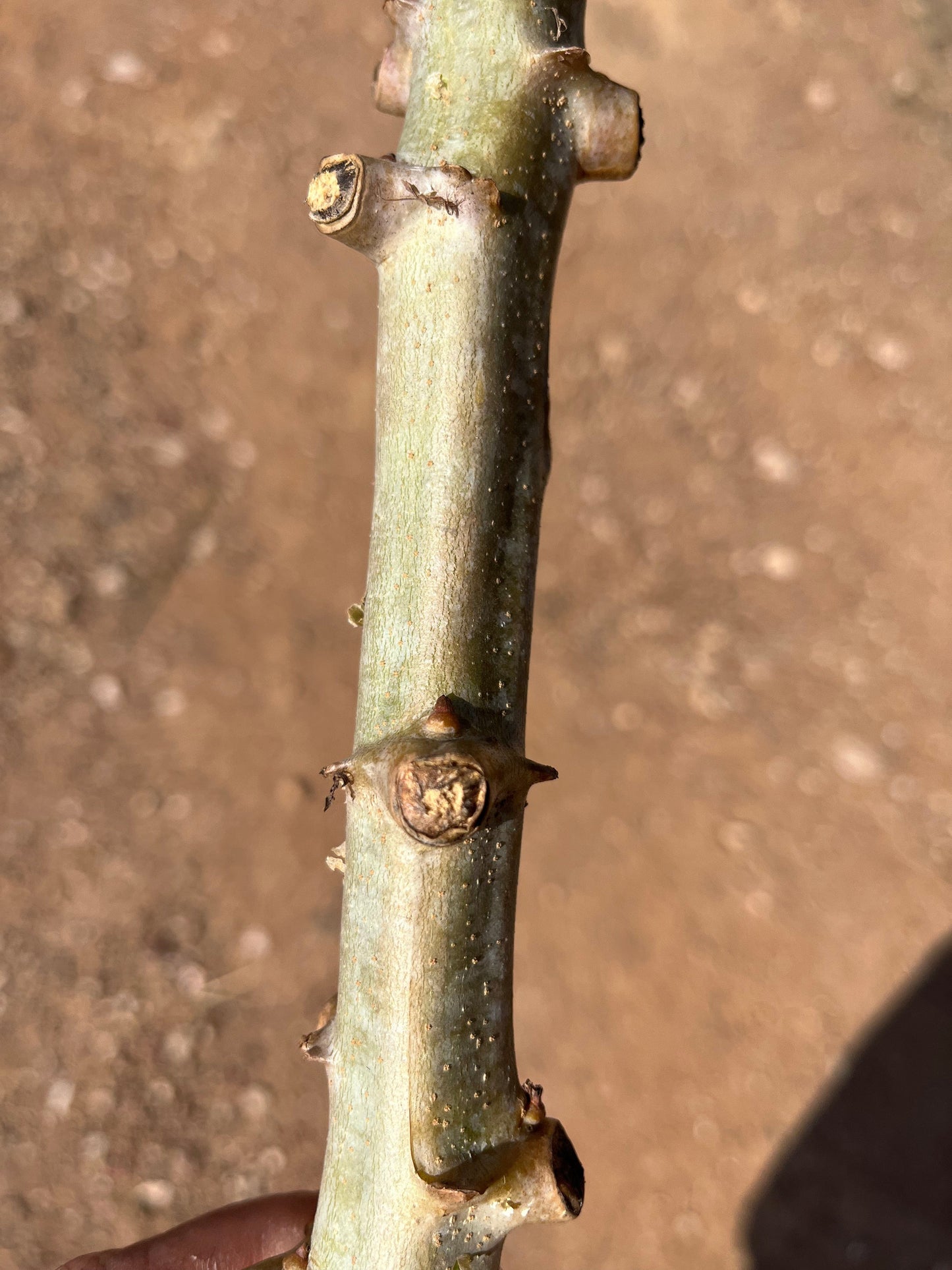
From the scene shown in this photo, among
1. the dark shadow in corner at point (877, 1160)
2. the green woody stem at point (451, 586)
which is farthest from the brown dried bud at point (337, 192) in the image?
the dark shadow in corner at point (877, 1160)

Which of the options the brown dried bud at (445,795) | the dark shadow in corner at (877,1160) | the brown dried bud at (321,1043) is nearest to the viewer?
the brown dried bud at (445,795)

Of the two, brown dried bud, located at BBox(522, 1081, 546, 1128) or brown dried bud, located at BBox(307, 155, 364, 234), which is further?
brown dried bud, located at BBox(522, 1081, 546, 1128)

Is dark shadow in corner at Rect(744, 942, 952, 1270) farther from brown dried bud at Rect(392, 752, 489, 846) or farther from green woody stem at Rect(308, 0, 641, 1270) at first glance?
brown dried bud at Rect(392, 752, 489, 846)

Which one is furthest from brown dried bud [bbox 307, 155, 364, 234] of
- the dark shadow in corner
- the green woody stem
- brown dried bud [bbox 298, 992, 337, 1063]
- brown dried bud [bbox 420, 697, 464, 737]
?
the dark shadow in corner

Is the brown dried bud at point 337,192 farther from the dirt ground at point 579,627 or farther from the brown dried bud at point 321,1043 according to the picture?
the dirt ground at point 579,627

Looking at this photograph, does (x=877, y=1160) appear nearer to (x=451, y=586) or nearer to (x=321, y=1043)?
(x=321, y=1043)

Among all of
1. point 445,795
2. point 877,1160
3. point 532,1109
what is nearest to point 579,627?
point 877,1160

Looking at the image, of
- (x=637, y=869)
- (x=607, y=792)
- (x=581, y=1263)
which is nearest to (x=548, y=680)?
(x=607, y=792)
